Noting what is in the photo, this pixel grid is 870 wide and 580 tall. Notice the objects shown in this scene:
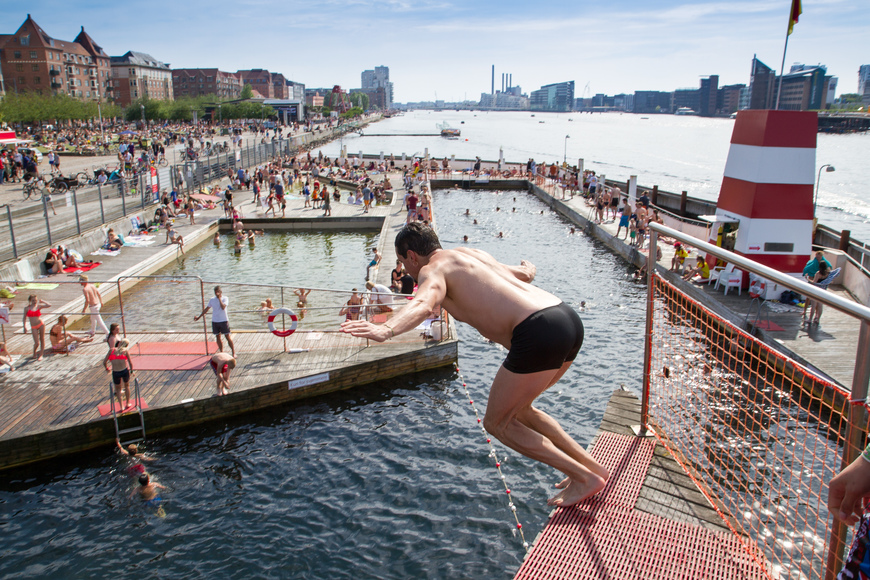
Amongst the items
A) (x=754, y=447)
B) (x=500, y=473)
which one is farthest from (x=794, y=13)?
(x=500, y=473)

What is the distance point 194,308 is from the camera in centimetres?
1831

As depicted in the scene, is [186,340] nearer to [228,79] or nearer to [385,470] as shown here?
[385,470]

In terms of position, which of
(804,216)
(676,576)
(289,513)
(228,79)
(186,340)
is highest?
(228,79)

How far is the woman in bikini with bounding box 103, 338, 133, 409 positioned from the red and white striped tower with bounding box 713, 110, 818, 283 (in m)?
15.8

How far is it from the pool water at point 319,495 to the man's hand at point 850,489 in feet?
19.4

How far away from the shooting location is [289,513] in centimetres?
885

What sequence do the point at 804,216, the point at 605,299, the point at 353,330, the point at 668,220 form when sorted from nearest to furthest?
1. the point at 353,330
2. the point at 804,216
3. the point at 605,299
4. the point at 668,220

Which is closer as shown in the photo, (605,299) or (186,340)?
(186,340)

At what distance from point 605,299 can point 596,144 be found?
141 metres

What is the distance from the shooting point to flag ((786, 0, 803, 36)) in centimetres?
1661

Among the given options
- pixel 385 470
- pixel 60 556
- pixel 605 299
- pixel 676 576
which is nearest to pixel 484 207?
pixel 605 299

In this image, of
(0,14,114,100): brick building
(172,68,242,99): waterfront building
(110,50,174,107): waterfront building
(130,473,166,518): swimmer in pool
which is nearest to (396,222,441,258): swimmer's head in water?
(130,473,166,518): swimmer in pool

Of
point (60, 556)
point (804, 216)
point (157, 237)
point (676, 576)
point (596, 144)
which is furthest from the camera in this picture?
point (596, 144)

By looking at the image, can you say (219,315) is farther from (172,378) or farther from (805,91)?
(805,91)
